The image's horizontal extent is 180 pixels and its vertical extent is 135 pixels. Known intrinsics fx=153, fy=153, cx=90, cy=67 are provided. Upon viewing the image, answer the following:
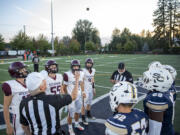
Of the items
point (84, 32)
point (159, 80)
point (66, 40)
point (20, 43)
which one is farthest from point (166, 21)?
point (159, 80)

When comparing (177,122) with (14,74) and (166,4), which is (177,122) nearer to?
(14,74)

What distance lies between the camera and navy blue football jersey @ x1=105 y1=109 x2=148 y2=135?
1676 millimetres

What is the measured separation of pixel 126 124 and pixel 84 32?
95.9 m

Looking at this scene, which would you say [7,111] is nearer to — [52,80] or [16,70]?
[16,70]

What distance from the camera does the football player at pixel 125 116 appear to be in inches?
66.5

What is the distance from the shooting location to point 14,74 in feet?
11.1

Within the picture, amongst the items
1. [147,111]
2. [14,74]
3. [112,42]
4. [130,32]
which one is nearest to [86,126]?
[14,74]

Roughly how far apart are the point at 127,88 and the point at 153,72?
0.69m

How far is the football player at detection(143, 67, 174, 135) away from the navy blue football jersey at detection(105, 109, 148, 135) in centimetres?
29

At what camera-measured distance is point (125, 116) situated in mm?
1804

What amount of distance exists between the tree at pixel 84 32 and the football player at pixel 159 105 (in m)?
92.9

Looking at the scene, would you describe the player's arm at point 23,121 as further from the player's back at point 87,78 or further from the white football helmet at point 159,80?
the player's back at point 87,78

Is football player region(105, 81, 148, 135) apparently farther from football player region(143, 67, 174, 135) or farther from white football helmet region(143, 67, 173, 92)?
white football helmet region(143, 67, 173, 92)

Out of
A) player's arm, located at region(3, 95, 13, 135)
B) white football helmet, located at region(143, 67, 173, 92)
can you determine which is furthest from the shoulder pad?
player's arm, located at region(3, 95, 13, 135)
